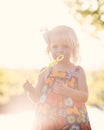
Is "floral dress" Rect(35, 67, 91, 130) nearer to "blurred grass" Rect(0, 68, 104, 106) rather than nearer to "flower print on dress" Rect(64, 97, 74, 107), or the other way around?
"flower print on dress" Rect(64, 97, 74, 107)

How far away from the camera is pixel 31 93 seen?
3514mm

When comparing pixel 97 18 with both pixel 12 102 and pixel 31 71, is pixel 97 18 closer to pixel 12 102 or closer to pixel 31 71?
pixel 31 71

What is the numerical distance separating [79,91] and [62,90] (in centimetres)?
20

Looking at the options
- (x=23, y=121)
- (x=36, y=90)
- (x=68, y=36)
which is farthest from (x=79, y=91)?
(x=23, y=121)

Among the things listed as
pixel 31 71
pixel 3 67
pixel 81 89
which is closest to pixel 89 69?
pixel 31 71

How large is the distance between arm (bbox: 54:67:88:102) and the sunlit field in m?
Result: 2.25

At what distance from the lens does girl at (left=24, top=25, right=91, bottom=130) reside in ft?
11.1

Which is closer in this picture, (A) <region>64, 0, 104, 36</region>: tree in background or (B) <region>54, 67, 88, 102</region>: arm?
(B) <region>54, 67, 88, 102</region>: arm

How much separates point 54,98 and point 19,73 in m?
4.47

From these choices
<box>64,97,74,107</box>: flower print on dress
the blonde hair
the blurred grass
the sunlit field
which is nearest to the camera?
<box>64,97,74,107</box>: flower print on dress

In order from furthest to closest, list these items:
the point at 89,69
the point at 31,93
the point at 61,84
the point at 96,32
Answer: the point at 89,69
the point at 96,32
the point at 31,93
the point at 61,84

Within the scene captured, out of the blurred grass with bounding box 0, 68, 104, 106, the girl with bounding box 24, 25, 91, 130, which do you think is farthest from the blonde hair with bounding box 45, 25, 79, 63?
the blurred grass with bounding box 0, 68, 104, 106

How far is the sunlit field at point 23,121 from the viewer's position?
5.93m

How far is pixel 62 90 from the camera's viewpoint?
3285 mm
